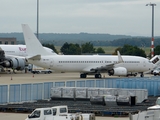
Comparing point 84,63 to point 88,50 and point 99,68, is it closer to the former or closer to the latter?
point 99,68

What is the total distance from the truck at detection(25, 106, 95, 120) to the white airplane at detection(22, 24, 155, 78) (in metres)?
35.6

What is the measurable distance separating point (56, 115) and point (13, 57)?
5776cm

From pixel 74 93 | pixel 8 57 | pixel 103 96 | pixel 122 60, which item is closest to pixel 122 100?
pixel 103 96

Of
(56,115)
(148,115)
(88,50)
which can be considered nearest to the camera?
(148,115)

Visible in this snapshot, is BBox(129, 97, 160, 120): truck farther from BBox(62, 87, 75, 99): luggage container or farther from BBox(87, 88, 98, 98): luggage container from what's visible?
BBox(62, 87, 75, 99): luggage container

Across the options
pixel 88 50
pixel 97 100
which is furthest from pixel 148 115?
pixel 88 50

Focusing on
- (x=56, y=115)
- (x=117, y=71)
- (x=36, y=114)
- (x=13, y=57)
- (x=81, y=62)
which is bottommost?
(x=56, y=115)

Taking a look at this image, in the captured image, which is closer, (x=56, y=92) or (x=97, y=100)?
(x=97, y=100)

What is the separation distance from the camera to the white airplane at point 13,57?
87.8m

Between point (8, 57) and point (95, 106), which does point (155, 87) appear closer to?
point (95, 106)

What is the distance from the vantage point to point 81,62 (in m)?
74.4

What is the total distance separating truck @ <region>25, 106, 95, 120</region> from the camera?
30578 mm

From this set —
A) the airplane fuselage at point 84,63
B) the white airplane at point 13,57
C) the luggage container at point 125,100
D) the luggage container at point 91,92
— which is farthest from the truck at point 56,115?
the white airplane at point 13,57

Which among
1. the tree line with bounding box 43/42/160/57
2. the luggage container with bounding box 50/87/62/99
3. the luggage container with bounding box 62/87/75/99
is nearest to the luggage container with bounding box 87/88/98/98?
the luggage container with bounding box 62/87/75/99
